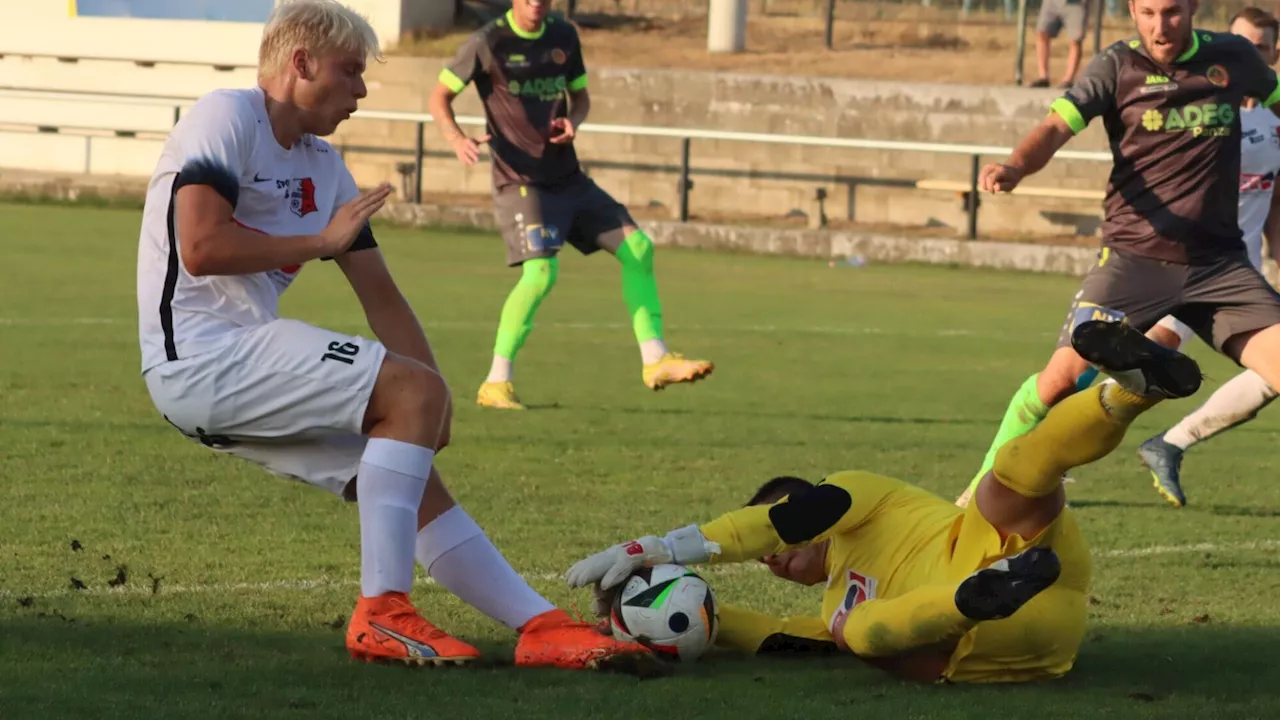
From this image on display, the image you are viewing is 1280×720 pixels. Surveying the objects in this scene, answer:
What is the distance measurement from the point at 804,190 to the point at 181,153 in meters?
20.3

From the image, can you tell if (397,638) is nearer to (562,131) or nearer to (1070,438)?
(1070,438)

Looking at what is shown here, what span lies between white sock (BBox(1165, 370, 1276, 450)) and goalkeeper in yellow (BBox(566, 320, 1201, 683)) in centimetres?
332

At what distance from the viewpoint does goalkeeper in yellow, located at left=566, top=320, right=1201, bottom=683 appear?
15.5ft

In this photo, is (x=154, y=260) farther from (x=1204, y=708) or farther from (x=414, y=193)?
(x=414, y=193)

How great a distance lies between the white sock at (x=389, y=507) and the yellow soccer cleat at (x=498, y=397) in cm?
544

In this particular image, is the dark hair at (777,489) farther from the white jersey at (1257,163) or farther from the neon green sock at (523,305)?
the white jersey at (1257,163)

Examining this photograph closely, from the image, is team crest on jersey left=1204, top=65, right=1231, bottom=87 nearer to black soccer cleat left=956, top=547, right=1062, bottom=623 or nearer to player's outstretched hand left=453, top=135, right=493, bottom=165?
black soccer cleat left=956, top=547, right=1062, bottom=623

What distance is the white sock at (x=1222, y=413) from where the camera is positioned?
834 centimetres

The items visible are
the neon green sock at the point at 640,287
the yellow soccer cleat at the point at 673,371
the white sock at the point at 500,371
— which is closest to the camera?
the yellow soccer cleat at the point at 673,371

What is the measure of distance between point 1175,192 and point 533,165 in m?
4.54

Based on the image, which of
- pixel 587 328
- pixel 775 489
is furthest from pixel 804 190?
pixel 775 489

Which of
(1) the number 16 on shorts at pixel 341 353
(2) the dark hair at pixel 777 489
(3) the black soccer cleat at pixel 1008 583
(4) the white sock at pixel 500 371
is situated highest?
(1) the number 16 on shorts at pixel 341 353

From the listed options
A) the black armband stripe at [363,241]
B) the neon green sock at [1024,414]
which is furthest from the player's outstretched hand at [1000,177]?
the black armband stripe at [363,241]

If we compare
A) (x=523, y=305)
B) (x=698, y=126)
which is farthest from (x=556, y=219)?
(x=698, y=126)
